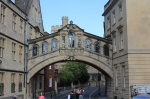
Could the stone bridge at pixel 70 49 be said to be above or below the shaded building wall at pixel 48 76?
above

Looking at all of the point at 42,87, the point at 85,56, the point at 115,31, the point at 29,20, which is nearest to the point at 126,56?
the point at 115,31

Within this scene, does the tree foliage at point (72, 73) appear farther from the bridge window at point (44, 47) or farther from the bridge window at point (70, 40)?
the bridge window at point (70, 40)

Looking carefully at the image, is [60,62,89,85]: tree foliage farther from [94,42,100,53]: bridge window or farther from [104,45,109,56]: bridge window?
[104,45,109,56]: bridge window

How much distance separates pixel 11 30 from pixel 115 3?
475 inches

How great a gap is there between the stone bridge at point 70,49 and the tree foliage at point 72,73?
32.6 m

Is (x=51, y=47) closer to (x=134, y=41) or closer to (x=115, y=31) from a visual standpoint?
(x=115, y=31)

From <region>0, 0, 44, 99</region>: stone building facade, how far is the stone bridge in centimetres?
128

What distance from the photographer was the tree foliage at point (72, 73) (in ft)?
230

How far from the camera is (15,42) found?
32344 millimetres

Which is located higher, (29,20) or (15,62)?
(29,20)

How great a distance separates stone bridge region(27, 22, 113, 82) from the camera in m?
36.6

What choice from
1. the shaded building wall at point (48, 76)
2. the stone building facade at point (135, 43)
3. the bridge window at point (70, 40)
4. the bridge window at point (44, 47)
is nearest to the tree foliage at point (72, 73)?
the shaded building wall at point (48, 76)

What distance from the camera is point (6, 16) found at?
29219mm

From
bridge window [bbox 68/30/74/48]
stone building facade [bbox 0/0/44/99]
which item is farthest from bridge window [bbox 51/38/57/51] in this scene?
stone building facade [bbox 0/0/44/99]
